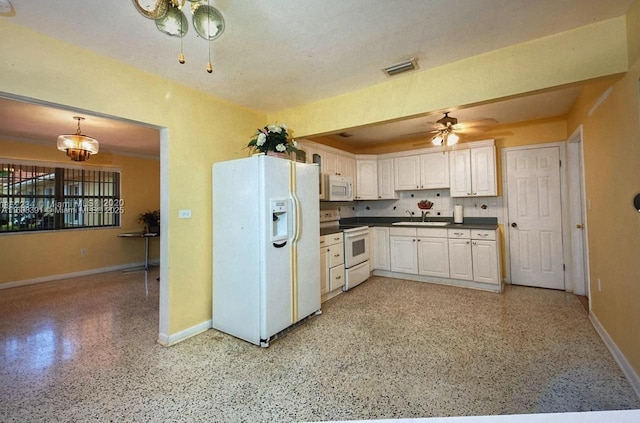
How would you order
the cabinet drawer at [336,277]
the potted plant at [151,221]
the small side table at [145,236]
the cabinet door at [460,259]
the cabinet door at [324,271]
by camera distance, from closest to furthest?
the cabinet door at [324,271], the cabinet drawer at [336,277], the cabinet door at [460,259], the small side table at [145,236], the potted plant at [151,221]

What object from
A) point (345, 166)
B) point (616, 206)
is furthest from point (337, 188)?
point (616, 206)

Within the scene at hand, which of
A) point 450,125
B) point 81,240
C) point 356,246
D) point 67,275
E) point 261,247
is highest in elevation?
point 450,125

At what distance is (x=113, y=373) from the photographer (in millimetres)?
2129

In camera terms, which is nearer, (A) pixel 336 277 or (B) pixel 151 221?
(A) pixel 336 277

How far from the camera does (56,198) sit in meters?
5.08

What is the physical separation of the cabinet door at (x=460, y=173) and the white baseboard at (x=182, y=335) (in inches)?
157

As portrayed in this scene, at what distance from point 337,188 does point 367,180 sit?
95cm

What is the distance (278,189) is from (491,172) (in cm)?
335

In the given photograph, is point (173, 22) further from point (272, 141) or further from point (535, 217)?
point (535, 217)

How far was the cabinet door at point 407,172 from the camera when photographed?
4.75 m

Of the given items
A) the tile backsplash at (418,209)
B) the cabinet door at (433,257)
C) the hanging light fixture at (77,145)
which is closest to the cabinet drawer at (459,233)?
the cabinet door at (433,257)

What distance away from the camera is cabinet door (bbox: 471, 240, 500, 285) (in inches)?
150

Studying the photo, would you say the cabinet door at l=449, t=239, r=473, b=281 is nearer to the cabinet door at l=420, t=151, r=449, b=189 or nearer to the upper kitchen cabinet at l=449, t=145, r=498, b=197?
the upper kitchen cabinet at l=449, t=145, r=498, b=197

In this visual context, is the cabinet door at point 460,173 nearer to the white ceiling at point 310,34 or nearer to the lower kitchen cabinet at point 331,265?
the lower kitchen cabinet at point 331,265
